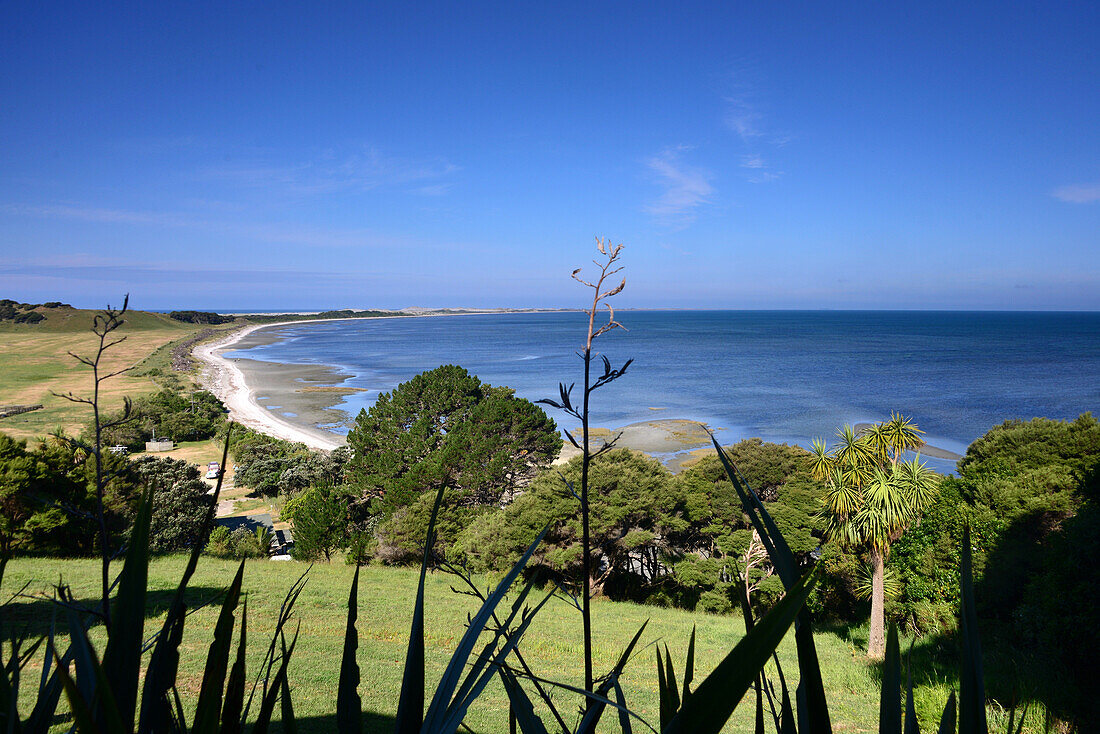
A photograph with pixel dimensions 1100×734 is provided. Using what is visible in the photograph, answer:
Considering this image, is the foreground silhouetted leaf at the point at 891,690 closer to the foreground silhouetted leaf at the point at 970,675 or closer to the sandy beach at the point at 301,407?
the foreground silhouetted leaf at the point at 970,675

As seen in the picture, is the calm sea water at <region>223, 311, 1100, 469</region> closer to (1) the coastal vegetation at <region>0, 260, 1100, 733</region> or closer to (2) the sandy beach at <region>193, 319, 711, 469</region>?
(2) the sandy beach at <region>193, 319, 711, 469</region>

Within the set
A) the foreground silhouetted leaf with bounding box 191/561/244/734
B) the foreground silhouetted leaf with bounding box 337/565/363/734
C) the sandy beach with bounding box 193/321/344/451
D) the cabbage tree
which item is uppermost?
the foreground silhouetted leaf with bounding box 191/561/244/734

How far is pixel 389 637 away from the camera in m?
9.62

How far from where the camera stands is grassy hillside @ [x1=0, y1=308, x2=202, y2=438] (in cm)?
3581

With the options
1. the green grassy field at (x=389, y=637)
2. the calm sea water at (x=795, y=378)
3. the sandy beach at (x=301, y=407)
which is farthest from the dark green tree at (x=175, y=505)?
the calm sea water at (x=795, y=378)

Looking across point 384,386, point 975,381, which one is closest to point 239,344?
point 384,386

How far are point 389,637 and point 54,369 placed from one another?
68405mm

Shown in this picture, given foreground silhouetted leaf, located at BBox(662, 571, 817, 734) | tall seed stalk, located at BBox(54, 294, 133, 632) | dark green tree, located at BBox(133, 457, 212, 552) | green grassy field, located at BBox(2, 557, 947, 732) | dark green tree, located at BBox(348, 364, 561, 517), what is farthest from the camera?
dark green tree, located at BBox(348, 364, 561, 517)

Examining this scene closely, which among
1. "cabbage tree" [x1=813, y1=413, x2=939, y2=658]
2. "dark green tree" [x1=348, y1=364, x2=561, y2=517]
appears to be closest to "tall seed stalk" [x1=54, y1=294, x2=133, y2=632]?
"cabbage tree" [x1=813, y1=413, x2=939, y2=658]

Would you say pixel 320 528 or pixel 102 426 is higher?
pixel 102 426

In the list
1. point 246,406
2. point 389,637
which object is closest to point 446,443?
point 389,637

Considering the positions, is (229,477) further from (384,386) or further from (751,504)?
(751,504)

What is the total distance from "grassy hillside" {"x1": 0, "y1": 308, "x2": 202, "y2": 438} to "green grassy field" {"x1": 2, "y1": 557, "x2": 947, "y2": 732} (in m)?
3.66

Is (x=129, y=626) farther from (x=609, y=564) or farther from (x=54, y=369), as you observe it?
(x=54, y=369)
